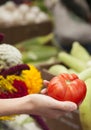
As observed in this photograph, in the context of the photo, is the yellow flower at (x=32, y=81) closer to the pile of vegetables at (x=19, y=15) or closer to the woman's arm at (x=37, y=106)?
the woman's arm at (x=37, y=106)

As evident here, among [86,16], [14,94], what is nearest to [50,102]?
[14,94]

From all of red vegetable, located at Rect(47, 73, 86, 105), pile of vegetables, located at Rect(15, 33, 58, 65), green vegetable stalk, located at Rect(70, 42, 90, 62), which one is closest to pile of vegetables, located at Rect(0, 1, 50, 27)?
pile of vegetables, located at Rect(15, 33, 58, 65)

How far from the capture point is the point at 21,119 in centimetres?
141

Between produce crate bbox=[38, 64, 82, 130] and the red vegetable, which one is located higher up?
the red vegetable

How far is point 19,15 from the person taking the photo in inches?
130

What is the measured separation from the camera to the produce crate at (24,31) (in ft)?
10.4

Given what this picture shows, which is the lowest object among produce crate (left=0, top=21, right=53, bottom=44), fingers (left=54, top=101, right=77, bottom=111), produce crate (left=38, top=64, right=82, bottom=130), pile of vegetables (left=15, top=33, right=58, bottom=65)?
produce crate (left=0, top=21, right=53, bottom=44)

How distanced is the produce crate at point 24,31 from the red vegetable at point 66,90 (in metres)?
2.19

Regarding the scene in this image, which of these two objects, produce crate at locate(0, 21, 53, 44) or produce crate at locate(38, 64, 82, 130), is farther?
produce crate at locate(0, 21, 53, 44)

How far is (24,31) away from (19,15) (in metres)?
0.16

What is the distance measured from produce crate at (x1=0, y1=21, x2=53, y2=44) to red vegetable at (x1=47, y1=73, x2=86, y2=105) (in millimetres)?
2190

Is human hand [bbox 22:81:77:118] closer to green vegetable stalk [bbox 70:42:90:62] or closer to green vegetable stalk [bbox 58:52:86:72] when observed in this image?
green vegetable stalk [bbox 58:52:86:72]

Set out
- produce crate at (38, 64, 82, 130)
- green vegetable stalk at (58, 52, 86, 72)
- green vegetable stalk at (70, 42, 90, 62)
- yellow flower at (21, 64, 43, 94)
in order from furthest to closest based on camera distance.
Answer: green vegetable stalk at (70, 42, 90, 62)
green vegetable stalk at (58, 52, 86, 72)
produce crate at (38, 64, 82, 130)
yellow flower at (21, 64, 43, 94)

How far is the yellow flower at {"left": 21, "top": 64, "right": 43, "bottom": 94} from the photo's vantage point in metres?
1.11
